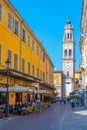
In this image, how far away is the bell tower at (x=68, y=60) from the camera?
403 feet

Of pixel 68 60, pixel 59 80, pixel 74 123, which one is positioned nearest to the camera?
pixel 74 123

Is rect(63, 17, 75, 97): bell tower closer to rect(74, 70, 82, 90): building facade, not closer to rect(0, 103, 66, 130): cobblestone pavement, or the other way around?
rect(74, 70, 82, 90): building facade

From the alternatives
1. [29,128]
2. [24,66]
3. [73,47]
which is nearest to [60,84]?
[73,47]

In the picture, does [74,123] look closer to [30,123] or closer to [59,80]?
[30,123]

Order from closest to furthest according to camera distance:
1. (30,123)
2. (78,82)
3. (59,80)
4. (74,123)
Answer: (74,123) < (30,123) < (78,82) < (59,80)

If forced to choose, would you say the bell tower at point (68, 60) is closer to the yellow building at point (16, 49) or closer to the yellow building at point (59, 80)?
the yellow building at point (59, 80)

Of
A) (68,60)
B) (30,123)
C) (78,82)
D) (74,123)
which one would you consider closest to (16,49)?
(30,123)

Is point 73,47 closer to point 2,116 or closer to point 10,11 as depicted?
point 10,11

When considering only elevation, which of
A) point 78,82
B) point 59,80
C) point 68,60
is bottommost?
point 78,82

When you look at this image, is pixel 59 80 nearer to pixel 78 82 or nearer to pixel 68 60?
pixel 78 82

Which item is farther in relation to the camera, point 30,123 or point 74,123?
point 30,123

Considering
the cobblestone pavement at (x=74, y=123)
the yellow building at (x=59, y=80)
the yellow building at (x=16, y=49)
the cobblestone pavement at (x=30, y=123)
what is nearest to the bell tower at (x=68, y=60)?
the yellow building at (x=59, y=80)

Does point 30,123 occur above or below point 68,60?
below

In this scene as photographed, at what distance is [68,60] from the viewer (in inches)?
4860
